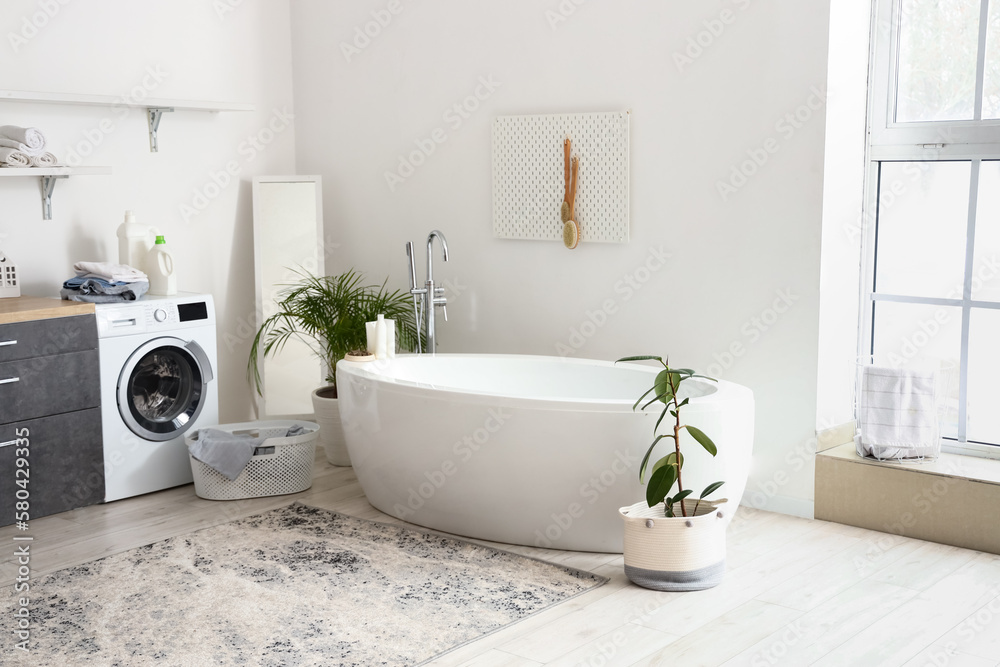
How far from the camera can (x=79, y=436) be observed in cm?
378

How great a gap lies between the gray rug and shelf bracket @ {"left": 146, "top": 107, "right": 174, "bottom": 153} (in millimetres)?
1909

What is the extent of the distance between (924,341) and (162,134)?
339 cm

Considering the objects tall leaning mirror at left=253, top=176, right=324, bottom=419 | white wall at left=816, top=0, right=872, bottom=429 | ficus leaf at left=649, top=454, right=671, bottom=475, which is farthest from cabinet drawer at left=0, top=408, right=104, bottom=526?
white wall at left=816, top=0, right=872, bottom=429

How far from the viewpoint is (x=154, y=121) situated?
4508mm

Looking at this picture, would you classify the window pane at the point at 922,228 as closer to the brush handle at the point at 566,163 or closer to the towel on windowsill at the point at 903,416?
the towel on windowsill at the point at 903,416

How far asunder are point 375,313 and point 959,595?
2.63m

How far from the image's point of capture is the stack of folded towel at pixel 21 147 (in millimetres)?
3793

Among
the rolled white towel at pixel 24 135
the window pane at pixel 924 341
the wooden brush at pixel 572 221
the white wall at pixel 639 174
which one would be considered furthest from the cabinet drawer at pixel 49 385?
the window pane at pixel 924 341

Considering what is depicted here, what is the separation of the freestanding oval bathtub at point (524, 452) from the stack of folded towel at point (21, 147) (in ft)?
4.88

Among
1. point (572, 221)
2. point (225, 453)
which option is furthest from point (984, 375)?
point (225, 453)

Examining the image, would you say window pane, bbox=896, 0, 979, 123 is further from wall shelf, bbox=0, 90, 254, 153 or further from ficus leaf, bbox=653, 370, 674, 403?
wall shelf, bbox=0, 90, 254, 153

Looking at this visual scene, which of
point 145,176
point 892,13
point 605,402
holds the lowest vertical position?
point 605,402

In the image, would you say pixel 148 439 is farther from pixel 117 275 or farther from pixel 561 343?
pixel 561 343

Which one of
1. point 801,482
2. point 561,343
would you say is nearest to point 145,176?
point 561,343
